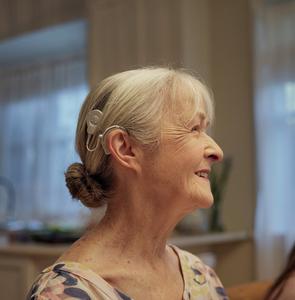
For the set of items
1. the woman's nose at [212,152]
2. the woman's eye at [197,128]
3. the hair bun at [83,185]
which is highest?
the woman's eye at [197,128]

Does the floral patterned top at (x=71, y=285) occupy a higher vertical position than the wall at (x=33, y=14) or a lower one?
lower

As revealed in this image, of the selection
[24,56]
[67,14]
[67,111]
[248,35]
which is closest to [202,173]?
[248,35]

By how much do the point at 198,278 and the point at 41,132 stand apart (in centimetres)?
429

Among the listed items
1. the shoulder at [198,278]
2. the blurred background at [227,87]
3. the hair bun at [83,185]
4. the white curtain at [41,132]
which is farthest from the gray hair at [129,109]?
the white curtain at [41,132]

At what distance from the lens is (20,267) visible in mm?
2512

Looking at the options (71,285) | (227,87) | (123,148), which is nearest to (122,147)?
(123,148)

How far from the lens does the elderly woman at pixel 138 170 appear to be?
94cm

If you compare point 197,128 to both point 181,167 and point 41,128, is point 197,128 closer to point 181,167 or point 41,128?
point 181,167

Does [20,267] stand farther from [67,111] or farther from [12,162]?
[12,162]

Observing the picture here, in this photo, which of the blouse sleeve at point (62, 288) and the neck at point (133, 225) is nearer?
the blouse sleeve at point (62, 288)

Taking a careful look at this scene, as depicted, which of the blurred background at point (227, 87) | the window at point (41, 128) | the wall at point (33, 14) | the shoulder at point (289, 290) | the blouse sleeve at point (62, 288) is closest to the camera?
the blouse sleeve at point (62, 288)

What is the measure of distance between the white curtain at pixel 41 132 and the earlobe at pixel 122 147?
382 cm

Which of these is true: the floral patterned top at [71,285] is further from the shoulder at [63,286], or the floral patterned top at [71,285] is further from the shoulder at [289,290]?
the shoulder at [289,290]

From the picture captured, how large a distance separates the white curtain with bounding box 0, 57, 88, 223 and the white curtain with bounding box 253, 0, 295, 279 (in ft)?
6.56
